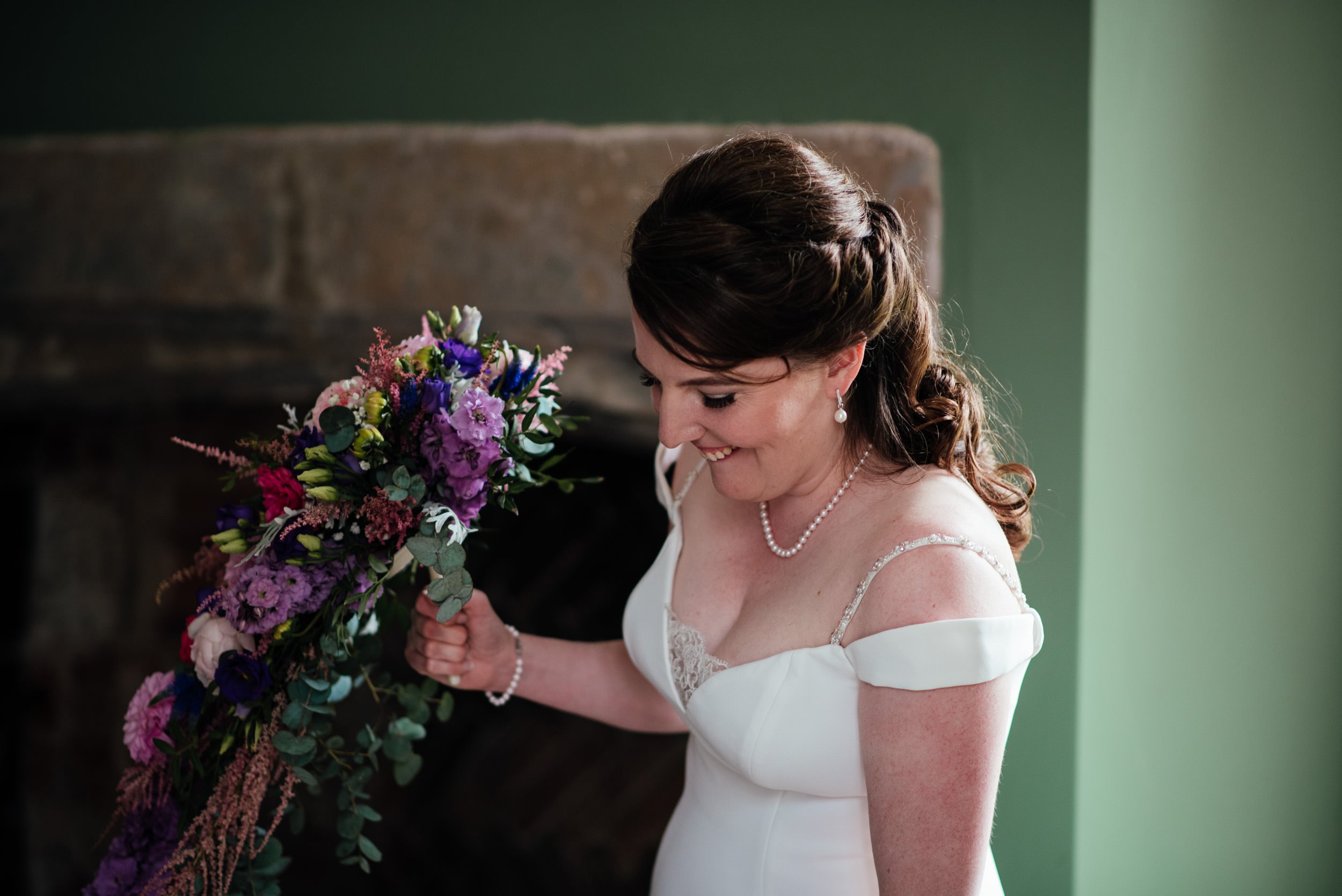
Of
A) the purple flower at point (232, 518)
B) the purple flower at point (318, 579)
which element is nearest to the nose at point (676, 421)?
the purple flower at point (318, 579)

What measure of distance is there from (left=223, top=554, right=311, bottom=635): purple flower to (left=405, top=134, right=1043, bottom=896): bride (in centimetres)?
29

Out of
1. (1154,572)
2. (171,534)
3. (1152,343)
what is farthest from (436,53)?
(1154,572)

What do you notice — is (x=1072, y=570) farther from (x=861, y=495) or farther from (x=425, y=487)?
(x=425, y=487)

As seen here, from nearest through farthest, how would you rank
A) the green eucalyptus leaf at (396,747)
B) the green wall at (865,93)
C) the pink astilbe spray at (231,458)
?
the pink astilbe spray at (231,458) < the green eucalyptus leaf at (396,747) < the green wall at (865,93)

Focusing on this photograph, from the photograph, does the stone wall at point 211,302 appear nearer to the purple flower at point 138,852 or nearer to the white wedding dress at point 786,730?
the white wedding dress at point 786,730

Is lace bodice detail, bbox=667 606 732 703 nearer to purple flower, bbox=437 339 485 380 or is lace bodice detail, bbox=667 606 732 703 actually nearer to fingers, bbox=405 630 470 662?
fingers, bbox=405 630 470 662

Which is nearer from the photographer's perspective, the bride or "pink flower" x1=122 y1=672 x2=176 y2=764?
the bride

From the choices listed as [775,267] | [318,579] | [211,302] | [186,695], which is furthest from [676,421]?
[211,302]

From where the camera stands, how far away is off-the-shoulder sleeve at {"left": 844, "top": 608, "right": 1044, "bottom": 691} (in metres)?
0.98

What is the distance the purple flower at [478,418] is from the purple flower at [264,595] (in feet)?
0.84

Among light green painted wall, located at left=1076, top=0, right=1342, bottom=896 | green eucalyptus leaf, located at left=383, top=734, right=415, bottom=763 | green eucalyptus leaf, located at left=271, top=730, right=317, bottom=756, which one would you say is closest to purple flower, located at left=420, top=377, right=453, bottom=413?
green eucalyptus leaf, located at left=271, top=730, right=317, bottom=756

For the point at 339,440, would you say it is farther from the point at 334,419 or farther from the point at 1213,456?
the point at 1213,456

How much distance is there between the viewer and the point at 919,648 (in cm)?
100

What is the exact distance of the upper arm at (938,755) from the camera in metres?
0.99
